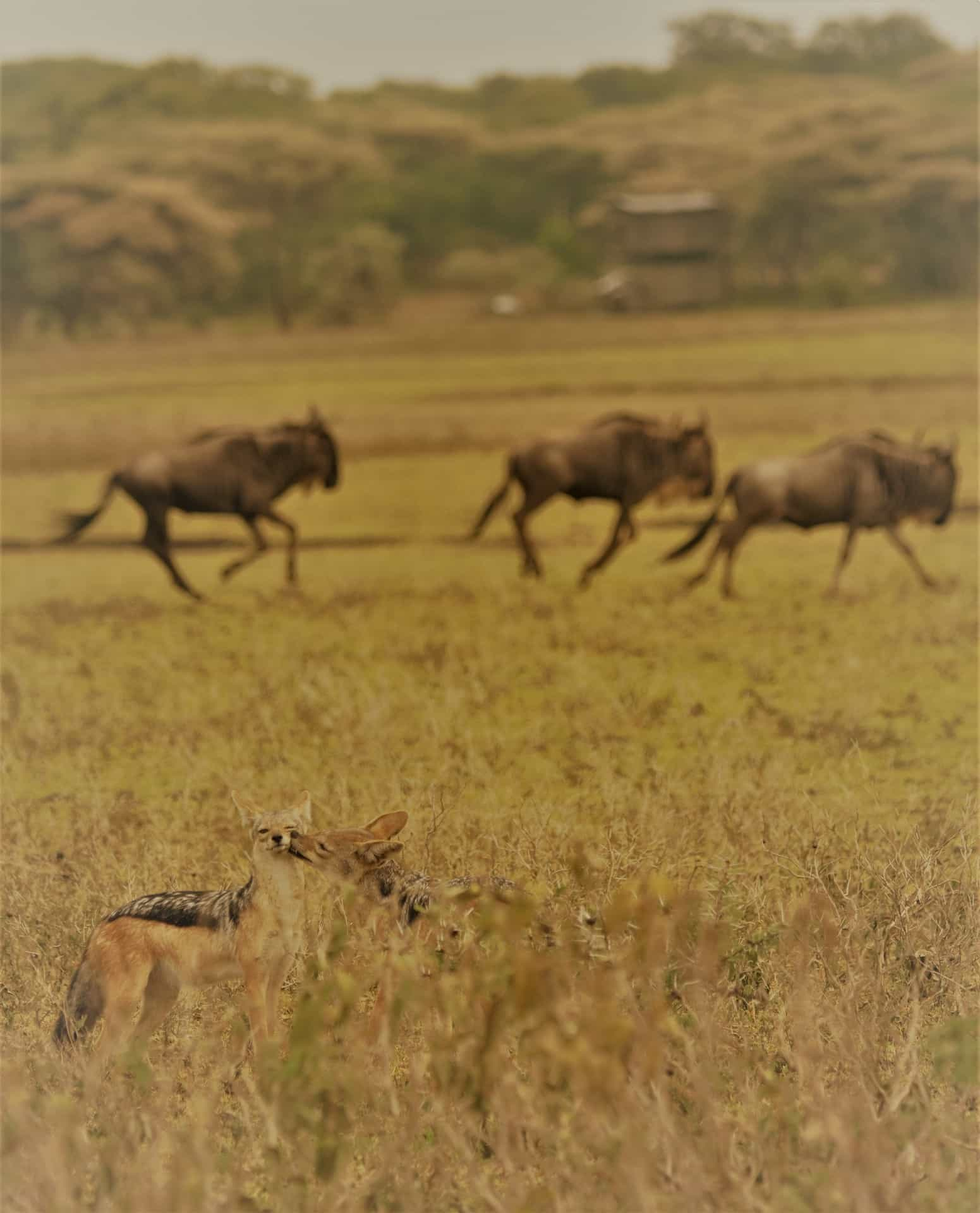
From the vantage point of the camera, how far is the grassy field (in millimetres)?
3389

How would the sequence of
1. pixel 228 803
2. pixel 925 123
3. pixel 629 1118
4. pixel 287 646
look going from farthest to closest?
pixel 925 123 → pixel 287 646 → pixel 228 803 → pixel 629 1118

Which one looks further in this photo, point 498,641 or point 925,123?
point 925,123

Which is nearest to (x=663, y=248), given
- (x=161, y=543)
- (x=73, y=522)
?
(x=161, y=543)

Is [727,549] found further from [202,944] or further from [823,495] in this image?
[202,944]

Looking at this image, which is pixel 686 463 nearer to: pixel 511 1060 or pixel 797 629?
pixel 797 629

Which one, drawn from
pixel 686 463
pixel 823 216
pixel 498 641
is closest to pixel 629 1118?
pixel 498 641

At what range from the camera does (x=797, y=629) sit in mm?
6324

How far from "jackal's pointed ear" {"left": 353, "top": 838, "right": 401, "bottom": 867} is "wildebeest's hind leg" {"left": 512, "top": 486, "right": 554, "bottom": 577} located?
2.58 meters

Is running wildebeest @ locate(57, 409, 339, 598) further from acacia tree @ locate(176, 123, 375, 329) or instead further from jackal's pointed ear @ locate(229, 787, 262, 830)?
jackal's pointed ear @ locate(229, 787, 262, 830)

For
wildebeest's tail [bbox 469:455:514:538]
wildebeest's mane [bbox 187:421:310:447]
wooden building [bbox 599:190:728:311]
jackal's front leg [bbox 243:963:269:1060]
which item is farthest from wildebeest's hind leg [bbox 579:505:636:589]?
jackal's front leg [bbox 243:963:269:1060]

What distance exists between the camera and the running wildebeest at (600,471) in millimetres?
6531

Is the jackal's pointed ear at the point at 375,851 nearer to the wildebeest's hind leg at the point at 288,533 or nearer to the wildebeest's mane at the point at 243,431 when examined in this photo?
the wildebeest's hind leg at the point at 288,533

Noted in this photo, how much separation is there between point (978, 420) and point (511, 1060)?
4.54 metres

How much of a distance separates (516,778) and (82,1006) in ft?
6.76
